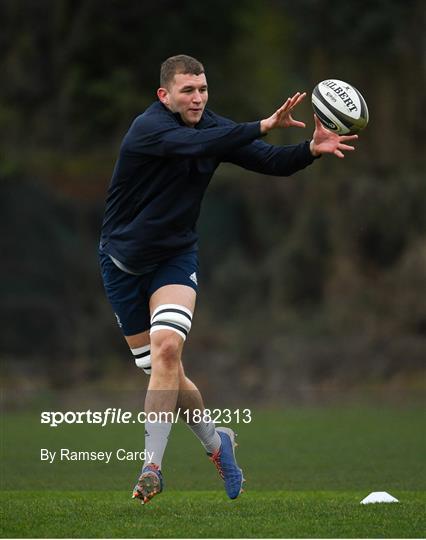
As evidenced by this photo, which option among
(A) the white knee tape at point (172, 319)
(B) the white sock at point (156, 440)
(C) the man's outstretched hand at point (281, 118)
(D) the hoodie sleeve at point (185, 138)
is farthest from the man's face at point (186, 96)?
(B) the white sock at point (156, 440)

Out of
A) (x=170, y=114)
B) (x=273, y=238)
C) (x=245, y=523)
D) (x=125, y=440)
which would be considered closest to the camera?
(x=245, y=523)

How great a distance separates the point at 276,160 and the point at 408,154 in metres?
14.5

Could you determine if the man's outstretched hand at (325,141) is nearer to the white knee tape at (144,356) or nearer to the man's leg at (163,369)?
the man's leg at (163,369)

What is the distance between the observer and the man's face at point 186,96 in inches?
269

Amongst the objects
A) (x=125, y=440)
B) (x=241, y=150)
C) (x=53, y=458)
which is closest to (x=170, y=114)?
(x=241, y=150)

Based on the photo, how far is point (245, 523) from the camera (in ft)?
20.1

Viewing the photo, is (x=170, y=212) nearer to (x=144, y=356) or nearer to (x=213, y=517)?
(x=144, y=356)

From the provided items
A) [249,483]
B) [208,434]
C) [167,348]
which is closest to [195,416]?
[208,434]

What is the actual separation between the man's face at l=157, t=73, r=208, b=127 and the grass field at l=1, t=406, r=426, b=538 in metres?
2.29

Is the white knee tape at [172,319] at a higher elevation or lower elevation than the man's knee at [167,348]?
higher

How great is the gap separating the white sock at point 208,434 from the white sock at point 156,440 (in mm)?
477

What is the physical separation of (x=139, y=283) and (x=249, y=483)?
2.56 metres

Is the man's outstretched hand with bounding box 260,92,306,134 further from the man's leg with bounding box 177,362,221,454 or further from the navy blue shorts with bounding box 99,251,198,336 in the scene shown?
the man's leg with bounding box 177,362,221,454

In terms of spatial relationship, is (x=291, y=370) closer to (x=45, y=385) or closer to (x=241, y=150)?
(x=45, y=385)
